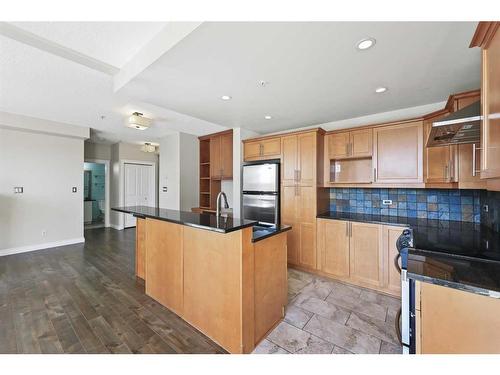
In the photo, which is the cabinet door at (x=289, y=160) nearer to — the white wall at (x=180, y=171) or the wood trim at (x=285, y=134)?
the wood trim at (x=285, y=134)

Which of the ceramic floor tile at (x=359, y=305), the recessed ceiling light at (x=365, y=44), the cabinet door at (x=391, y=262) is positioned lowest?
the ceramic floor tile at (x=359, y=305)

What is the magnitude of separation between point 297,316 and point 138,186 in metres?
5.99

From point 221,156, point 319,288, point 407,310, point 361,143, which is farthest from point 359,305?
point 221,156

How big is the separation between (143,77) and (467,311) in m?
2.84

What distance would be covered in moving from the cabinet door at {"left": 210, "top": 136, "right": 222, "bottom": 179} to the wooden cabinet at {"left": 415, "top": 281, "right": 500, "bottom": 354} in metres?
3.82

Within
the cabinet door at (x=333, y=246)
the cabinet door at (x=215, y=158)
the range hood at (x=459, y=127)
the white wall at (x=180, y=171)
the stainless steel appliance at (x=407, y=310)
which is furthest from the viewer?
the white wall at (x=180, y=171)

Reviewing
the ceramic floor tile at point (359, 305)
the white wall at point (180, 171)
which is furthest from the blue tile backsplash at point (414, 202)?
the white wall at point (180, 171)

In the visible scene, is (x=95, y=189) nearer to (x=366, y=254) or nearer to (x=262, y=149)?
(x=262, y=149)

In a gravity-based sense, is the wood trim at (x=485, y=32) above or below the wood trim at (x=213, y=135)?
below

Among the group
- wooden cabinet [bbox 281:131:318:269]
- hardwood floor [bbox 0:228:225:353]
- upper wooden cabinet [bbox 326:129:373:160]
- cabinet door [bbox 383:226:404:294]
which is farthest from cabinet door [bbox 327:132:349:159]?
hardwood floor [bbox 0:228:225:353]

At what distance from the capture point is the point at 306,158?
3.24 m

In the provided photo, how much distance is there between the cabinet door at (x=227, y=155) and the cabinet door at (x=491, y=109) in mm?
3556

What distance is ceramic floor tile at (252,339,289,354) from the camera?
1.66 m

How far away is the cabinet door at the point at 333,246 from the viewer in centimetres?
291
